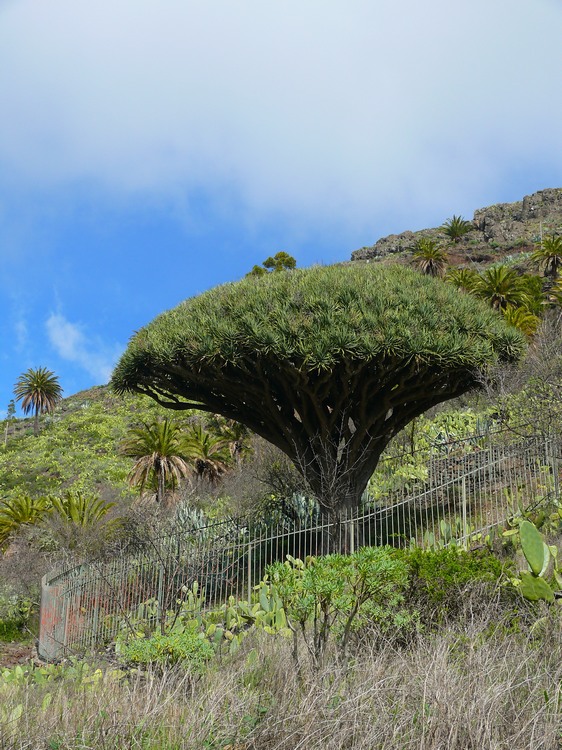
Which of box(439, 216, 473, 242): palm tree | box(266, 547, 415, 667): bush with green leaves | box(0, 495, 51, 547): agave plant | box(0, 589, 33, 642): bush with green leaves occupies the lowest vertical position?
box(0, 589, 33, 642): bush with green leaves

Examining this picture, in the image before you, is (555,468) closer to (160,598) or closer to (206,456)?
(160,598)

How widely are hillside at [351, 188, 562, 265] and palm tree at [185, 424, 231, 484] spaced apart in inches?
1616

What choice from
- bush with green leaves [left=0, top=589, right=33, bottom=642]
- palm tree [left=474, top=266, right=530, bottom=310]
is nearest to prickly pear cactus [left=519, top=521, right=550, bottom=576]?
bush with green leaves [left=0, top=589, right=33, bottom=642]

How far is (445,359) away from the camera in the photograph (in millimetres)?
12969

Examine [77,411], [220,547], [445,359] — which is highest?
[77,411]

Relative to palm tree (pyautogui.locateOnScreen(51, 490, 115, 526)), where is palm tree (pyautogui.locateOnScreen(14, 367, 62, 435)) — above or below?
above

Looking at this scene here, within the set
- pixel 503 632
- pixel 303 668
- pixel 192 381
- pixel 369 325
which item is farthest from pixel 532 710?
pixel 192 381

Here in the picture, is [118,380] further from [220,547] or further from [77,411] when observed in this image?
[77,411]

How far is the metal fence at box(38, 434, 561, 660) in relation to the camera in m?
12.8

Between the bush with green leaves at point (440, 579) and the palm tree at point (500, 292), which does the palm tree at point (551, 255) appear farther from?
the bush with green leaves at point (440, 579)

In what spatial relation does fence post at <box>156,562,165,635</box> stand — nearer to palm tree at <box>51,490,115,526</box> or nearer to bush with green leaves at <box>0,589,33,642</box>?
bush with green leaves at <box>0,589,33,642</box>

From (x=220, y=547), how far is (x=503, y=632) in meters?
7.27

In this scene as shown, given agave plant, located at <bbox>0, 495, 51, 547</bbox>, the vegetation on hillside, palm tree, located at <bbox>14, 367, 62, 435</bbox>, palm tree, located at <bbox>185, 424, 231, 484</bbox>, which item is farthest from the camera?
palm tree, located at <bbox>14, 367, 62, 435</bbox>

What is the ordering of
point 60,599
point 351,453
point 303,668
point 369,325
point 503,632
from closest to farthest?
point 303,668
point 503,632
point 369,325
point 351,453
point 60,599
